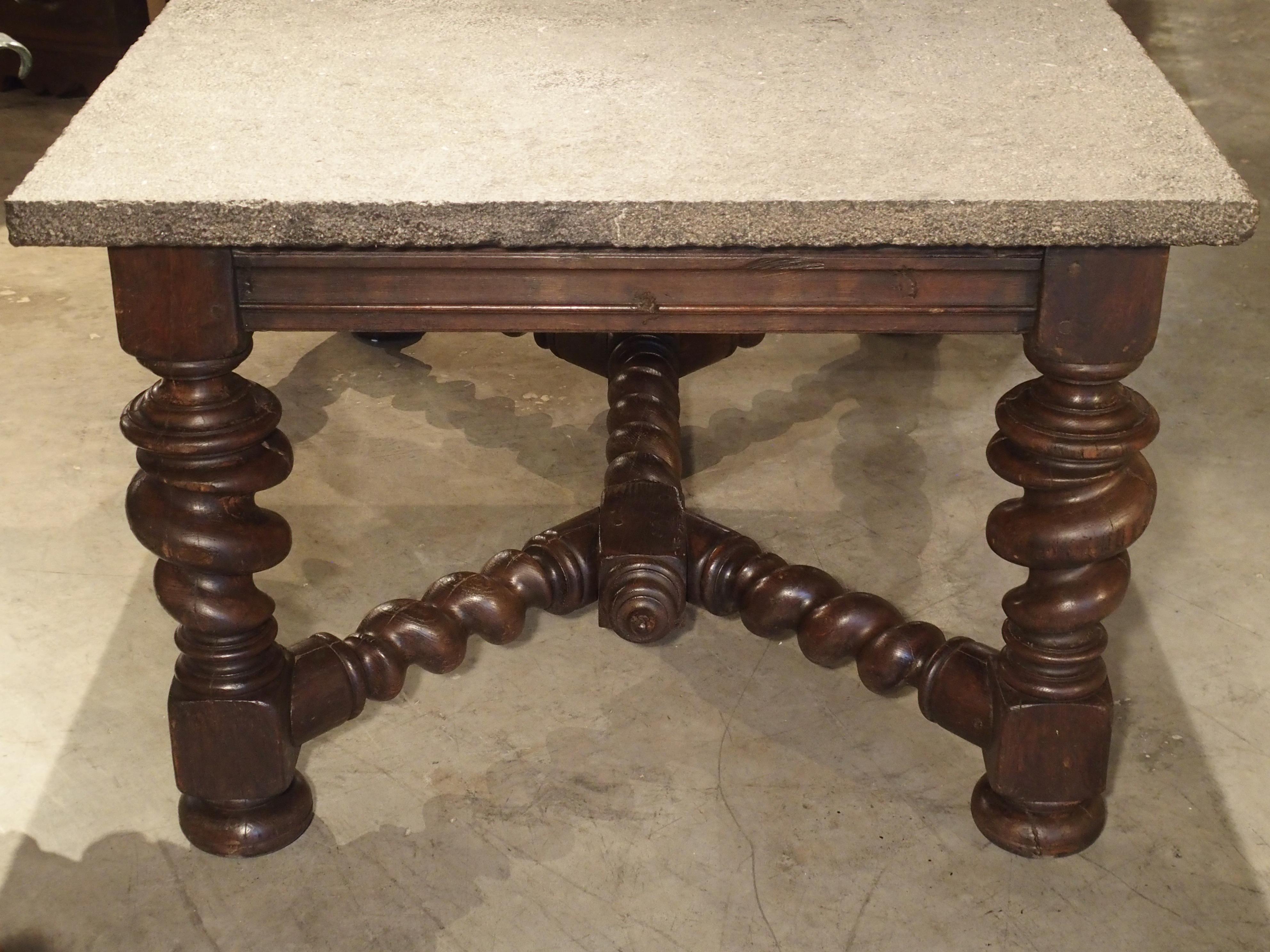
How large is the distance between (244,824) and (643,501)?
57cm

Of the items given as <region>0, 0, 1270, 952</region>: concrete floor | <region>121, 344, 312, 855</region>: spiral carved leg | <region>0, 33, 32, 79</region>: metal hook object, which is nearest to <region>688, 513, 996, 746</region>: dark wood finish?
<region>0, 0, 1270, 952</region>: concrete floor

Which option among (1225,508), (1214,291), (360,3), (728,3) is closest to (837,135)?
(728,3)

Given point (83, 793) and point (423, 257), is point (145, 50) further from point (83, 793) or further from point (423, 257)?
point (83, 793)

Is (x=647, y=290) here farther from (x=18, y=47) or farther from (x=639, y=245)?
(x=18, y=47)

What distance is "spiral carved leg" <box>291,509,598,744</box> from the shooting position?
156 cm

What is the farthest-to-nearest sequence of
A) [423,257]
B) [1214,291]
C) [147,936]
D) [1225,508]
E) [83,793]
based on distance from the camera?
1. [1214,291]
2. [1225,508]
3. [83,793]
4. [147,936]
5. [423,257]

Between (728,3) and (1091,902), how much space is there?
1050 mm

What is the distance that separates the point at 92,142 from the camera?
1.29m

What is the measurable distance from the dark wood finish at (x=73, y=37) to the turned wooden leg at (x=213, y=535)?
9.31ft

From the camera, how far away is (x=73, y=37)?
3896 mm

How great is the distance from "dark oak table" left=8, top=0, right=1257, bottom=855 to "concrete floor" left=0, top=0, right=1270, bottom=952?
0.10 m

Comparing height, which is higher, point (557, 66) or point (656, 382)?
point (557, 66)

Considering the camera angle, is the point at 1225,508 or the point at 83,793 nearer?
the point at 83,793

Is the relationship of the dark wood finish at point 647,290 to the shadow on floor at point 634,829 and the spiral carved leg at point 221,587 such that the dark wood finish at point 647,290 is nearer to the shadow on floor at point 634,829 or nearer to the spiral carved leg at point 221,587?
the spiral carved leg at point 221,587
